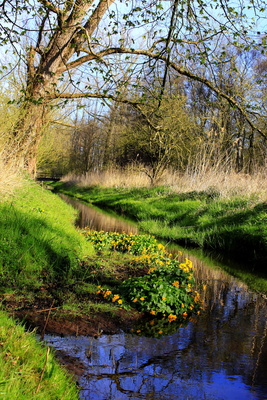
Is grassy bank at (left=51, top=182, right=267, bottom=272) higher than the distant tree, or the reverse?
the distant tree

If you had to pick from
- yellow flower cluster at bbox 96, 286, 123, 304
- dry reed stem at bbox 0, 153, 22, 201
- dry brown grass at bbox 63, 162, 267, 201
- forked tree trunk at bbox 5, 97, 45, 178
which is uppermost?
forked tree trunk at bbox 5, 97, 45, 178

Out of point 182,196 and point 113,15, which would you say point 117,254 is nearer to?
point 113,15

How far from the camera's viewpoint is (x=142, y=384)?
10.9 feet

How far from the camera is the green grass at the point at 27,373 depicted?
2374 millimetres

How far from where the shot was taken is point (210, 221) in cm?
1103

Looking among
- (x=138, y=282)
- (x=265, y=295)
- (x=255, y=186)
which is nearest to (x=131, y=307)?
(x=138, y=282)

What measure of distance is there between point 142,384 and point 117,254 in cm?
438

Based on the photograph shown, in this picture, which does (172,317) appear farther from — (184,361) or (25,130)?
(25,130)

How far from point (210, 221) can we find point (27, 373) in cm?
888

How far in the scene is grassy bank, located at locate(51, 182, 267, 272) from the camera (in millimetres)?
9070

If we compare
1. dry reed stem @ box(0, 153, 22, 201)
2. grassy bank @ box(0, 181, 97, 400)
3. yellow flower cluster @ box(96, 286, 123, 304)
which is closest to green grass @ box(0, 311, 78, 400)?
grassy bank @ box(0, 181, 97, 400)

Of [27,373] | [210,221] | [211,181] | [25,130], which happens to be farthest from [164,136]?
[27,373]

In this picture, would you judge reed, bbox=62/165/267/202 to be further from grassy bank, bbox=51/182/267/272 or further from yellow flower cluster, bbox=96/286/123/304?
yellow flower cluster, bbox=96/286/123/304

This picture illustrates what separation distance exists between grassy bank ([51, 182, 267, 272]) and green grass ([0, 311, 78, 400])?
628 cm
